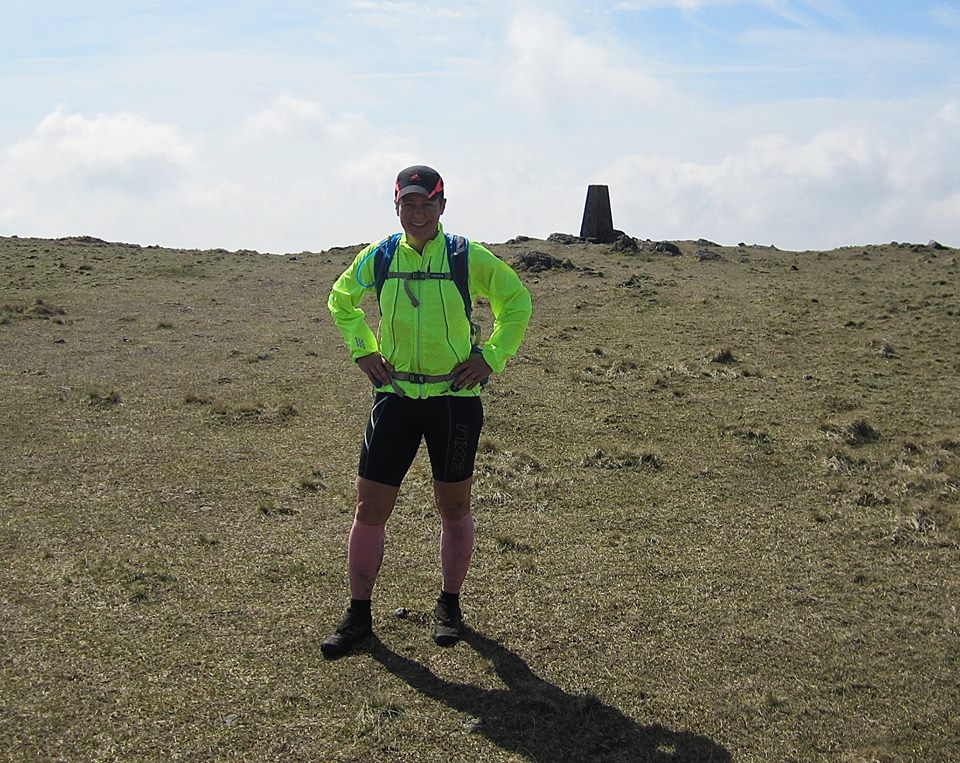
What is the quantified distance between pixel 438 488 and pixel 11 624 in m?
2.48

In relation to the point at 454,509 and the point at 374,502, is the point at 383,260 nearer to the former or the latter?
the point at 374,502

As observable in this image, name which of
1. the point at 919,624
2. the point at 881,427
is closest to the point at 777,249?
the point at 881,427

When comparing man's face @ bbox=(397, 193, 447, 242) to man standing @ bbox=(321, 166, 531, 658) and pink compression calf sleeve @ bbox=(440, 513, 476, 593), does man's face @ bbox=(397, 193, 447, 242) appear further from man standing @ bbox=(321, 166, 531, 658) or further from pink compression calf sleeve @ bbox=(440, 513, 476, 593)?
pink compression calf sleeve @ bbox=(440, 513, 476, 593)

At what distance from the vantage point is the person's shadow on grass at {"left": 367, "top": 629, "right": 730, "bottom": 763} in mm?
3990

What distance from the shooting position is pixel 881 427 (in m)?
9.84

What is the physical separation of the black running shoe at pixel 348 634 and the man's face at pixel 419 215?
2.02 meters

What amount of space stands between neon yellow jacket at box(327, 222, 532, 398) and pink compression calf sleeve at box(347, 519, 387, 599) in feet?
2.61

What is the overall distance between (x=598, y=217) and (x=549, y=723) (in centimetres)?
3106

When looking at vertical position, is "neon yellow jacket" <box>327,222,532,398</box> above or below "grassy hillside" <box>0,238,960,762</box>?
above

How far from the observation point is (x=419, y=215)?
450 cm

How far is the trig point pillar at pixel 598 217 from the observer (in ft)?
112

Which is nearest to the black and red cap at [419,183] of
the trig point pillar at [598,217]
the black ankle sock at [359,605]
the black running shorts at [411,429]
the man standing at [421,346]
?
the man standing at [421,346]

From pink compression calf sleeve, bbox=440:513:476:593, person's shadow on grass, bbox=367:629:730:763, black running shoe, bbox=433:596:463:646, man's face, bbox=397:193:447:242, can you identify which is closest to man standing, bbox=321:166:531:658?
man's face, bbox=397:193:447:242

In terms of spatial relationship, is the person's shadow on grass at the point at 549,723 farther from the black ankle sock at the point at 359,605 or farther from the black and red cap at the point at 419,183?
the black and red cap at the point at 419,183
